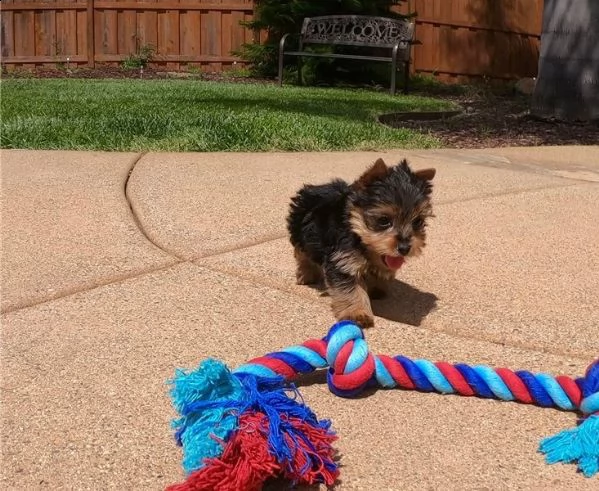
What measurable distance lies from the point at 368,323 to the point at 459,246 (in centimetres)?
143

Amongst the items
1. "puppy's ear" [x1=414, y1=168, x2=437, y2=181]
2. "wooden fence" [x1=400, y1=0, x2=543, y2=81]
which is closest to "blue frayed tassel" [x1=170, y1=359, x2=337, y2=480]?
"puppy's ear" [x1=414, y1=168, x2=437, y2=181]

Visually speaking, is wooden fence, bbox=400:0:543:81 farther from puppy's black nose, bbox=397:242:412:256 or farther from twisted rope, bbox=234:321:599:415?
twisted rope, bbox=234:321:599:415

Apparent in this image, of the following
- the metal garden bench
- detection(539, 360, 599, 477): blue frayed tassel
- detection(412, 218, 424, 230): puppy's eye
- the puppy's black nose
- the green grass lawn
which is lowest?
detection(539, 360, 599, 477): blue frayed tassel

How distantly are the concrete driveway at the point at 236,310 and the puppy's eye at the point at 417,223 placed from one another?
43 cm

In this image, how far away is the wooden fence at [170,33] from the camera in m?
20.6

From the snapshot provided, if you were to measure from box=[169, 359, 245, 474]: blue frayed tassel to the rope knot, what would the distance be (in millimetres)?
495

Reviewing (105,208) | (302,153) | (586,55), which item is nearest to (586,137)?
(586,55)

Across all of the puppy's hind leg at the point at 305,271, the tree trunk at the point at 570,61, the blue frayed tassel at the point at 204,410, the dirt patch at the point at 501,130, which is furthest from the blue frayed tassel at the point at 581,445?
the tree trunk at the point at 570,61

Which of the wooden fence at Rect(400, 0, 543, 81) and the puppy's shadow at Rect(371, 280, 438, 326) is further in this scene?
the wooden fence at Rect(400, 0, 543, 81)

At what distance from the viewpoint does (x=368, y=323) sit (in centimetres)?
367

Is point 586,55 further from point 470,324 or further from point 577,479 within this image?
point 577,479

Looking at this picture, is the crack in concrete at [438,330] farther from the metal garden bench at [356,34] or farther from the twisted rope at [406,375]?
the metal garden bench at [356,34]

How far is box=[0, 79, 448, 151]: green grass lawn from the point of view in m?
7.88

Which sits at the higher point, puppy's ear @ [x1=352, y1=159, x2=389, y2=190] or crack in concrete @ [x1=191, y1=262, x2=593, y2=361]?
puppy's ear @ [x1=352, y1=159, x2=389, y2=190]
